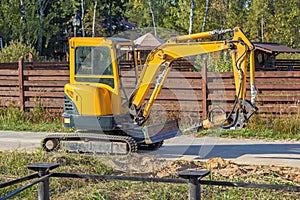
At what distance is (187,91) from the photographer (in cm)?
1466

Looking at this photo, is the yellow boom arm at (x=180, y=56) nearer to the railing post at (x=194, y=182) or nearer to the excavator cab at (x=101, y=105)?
the excavator cab at (x=101, y=105)

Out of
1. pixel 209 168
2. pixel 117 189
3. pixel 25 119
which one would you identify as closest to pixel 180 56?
pixel 209 168

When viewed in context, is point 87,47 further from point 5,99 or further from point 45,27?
point 45,27

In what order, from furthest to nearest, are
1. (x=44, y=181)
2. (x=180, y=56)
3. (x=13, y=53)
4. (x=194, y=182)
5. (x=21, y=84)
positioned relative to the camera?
1. (x=13, y=53)
2. (x=21, y=84)
3. (x=180, y=56)
4. (x=44, y=181)
5. (x=194, y=182)

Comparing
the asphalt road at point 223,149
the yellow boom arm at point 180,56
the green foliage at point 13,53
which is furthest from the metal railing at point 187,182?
the green foliage at point 13,53

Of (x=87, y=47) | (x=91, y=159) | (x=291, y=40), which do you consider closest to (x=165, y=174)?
(x=91, y=159)

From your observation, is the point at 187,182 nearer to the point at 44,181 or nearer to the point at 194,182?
the point at 194,182

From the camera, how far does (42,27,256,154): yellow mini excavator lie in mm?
9930

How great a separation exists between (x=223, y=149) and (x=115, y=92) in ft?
9.25

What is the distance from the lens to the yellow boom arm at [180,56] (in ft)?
32.0

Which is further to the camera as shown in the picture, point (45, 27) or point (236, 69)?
point (45, 27)

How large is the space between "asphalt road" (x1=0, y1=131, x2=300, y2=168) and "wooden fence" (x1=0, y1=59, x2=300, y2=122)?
52.4 inches

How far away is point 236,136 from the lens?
43.2ft

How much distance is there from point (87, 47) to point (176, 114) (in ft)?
15.8
